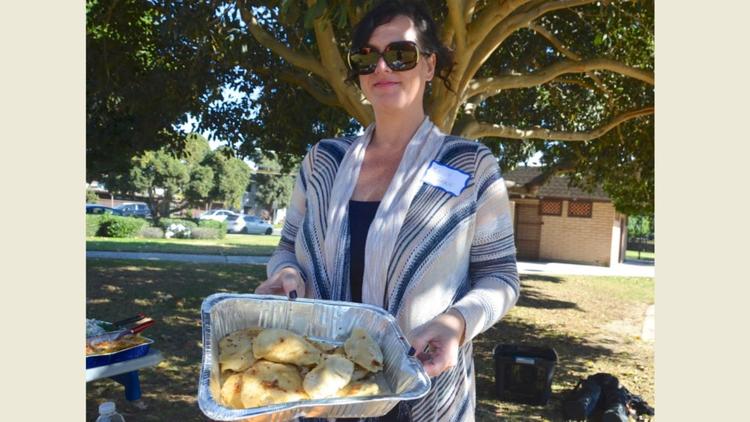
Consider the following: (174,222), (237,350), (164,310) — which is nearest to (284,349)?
(237,350)

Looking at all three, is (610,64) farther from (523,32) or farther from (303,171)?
(303,171)

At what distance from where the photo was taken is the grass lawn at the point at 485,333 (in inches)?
210

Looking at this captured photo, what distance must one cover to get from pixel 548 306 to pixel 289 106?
6852 mm

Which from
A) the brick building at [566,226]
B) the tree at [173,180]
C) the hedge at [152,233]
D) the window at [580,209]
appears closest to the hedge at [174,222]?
the hedge at [152,233]

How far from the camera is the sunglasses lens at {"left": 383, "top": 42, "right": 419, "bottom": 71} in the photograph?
5.22 ft

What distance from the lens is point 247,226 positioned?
130 ft

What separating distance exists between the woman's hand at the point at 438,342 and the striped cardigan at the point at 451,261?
0.27 feet

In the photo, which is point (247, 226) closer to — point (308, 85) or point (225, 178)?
point (225, 178)

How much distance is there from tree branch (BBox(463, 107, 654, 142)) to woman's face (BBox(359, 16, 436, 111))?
4.13m

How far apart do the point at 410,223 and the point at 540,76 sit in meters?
4.91

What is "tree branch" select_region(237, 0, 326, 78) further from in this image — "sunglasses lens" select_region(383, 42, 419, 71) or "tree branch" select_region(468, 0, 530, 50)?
"sunglasses lens" select_region(383, 42, 419, 71)

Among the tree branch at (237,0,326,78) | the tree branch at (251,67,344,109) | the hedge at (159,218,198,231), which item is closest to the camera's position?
the tree branch at (237,0,326,78)

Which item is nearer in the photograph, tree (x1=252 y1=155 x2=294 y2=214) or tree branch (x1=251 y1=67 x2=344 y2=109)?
tree branch (x1=251 y1=67 x2=344 y2=109)

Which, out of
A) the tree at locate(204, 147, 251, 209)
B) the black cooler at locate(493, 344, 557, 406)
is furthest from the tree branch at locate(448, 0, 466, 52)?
the tree at locate(204, 147, 251, 209)
